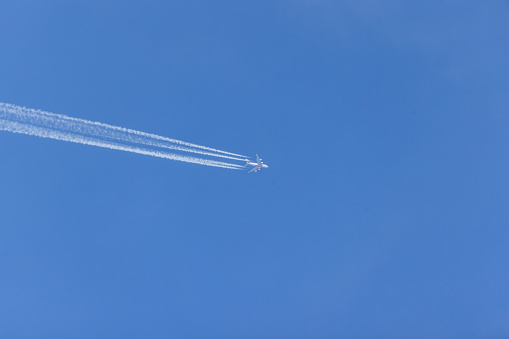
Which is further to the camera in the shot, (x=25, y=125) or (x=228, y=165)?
(x=228, y=165)

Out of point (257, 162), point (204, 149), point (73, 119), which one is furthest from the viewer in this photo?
point (257, 162)

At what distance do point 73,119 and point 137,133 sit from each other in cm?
639

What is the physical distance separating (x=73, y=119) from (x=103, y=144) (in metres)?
3.60

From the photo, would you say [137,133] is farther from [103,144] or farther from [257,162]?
[257,162]

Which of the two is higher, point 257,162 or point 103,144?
point 257,162

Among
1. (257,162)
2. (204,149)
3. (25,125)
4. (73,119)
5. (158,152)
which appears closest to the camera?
(25,125)

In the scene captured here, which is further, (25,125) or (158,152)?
(158,152)

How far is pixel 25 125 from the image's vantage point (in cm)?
3788

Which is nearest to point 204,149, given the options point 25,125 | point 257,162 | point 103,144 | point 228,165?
point 228,165

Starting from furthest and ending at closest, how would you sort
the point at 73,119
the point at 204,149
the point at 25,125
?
1. the point at 204,149
2. the point at 73,119
3. the point at 25,125

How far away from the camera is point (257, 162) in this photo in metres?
51.9

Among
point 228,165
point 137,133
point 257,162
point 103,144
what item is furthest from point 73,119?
point 257,162

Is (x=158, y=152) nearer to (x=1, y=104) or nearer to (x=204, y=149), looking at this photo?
(x=204, y=149)

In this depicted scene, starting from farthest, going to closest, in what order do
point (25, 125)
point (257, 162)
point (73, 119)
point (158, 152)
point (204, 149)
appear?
1. point (257, 162)
2. point (204, 149)
3. point (158, 152)
4. point (73, 119)
5. point (25, 125)
